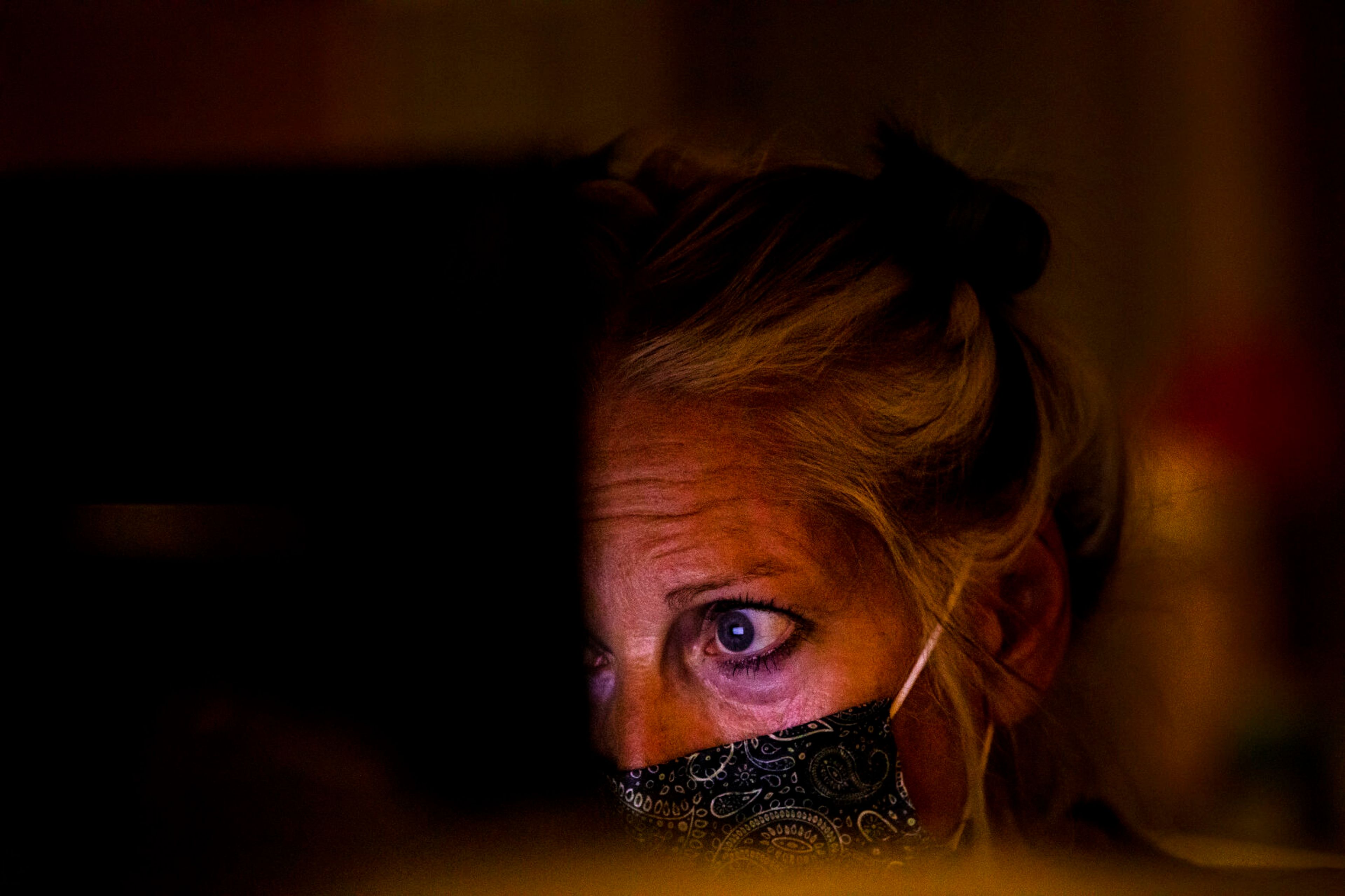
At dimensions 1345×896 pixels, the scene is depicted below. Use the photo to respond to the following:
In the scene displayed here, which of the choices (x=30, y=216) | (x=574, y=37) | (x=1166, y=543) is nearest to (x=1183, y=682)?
(x=1166, y=543)

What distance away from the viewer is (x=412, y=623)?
1.05m

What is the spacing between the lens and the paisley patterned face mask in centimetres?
100

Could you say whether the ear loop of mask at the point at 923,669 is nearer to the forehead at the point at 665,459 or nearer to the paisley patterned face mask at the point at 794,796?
the paisley patterned face mask at the point at 794,796

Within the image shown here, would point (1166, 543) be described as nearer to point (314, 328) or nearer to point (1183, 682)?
point (1183, 682)

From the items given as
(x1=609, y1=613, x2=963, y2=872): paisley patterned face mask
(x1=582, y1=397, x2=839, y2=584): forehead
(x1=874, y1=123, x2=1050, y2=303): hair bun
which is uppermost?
(x1=874, y1=123, x2=1050, y2=303): hair bun

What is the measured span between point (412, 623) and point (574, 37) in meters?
0.62

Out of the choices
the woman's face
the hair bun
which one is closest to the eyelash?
the woman's face

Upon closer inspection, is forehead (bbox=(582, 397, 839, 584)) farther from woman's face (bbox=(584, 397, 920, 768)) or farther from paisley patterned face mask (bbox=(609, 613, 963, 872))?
paisley patterned face mask (bbox=(609, 613, 963, 872))

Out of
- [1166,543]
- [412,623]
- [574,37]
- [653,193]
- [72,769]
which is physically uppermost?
[574,37]

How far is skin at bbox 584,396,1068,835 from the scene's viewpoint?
1017 mm

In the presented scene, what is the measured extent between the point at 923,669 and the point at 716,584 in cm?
21

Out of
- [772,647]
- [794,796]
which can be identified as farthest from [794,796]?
[772,647]

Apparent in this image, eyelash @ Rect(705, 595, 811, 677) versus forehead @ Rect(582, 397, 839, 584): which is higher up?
forehead @ Rect(582, 397, 839, 584)

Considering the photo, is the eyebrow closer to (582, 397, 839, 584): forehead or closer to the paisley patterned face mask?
(582, 397, 839, 584): forehead
